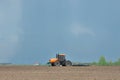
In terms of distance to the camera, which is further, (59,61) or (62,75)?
(59,61)

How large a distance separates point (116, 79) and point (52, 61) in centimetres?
3472

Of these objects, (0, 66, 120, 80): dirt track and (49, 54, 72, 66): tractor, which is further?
(49, 54, 72, 66): tractor

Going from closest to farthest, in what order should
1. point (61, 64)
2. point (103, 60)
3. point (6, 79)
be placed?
point (6, 79) → point (61, 64) → point (103, 60)

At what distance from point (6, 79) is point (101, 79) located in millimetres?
8328

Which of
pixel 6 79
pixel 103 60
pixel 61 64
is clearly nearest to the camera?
pixel 6 79

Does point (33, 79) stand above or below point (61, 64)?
below

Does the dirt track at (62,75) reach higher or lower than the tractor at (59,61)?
lower

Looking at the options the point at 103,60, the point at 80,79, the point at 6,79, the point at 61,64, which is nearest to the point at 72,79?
the point at 80,79

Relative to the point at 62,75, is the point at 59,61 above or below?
above

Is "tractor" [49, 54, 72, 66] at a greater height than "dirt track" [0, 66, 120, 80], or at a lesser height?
greater

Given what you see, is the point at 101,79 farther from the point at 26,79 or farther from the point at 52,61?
the point at 52,61

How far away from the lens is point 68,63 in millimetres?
68812

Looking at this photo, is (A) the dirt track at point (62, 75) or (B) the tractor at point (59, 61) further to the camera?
(B) the tractor at point (59, 61)

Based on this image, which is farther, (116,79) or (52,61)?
(52,61)
